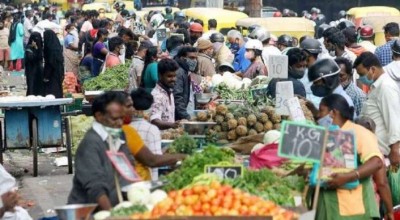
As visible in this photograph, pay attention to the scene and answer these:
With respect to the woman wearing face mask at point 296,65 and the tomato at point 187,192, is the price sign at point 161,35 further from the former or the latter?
A: the tomato at point 187,192

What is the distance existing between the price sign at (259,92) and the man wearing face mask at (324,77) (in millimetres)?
2831

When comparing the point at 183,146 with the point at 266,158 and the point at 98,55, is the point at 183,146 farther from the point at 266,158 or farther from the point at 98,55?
the point at 98,55

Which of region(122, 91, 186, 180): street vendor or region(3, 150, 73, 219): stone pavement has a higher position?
region(122, 91, 186, 180): street vendor

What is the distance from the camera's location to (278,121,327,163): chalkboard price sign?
26.4 ft

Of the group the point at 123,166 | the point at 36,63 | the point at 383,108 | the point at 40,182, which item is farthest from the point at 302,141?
the point at 36,63

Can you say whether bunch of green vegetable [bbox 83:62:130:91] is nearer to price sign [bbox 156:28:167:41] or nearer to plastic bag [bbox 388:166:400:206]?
price sign [bbox 156:28:167:41]

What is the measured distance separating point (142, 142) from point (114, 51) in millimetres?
9879

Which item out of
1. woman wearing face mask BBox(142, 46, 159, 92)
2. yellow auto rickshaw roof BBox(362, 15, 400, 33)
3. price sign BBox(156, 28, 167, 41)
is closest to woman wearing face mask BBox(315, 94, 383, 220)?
woman wearing face mask BBox(142, 46, 159, 92)

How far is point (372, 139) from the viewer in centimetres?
867

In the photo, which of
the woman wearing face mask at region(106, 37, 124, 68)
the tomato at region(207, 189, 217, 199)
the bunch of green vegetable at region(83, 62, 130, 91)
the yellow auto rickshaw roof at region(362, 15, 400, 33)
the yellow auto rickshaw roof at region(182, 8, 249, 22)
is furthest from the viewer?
the yellow auto rickshaw roof at region(182, 8, 249, 22)

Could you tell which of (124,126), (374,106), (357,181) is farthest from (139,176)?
(374,106)

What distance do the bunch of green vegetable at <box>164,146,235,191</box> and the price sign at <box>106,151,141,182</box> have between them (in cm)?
43

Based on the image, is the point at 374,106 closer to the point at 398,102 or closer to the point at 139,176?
the point at 398,102

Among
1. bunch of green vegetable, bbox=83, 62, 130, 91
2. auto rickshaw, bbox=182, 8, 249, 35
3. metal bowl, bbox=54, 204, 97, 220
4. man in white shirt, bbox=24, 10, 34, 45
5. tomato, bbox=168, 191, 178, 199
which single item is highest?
tomato, bbox=168, 191, 178, 199
